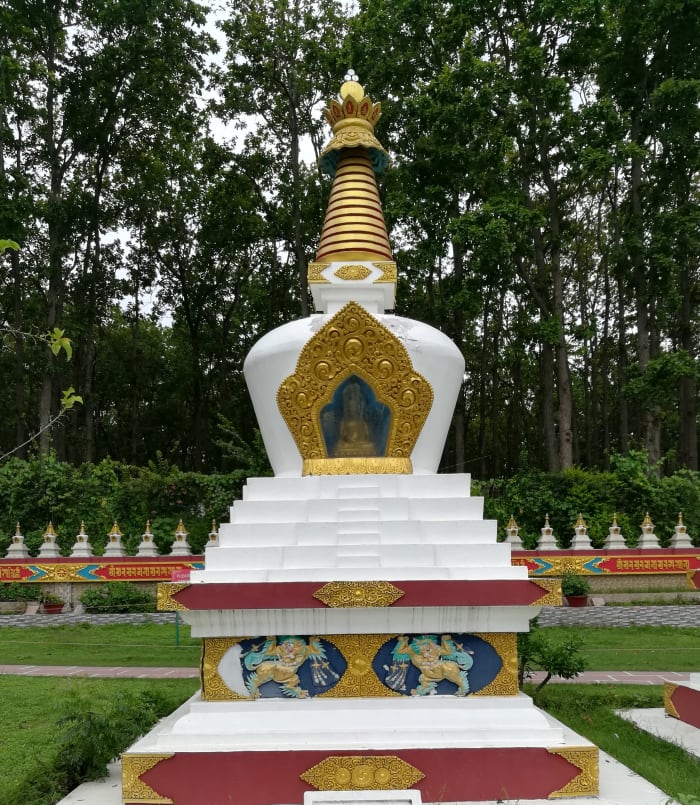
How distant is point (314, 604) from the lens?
4613 millimetres

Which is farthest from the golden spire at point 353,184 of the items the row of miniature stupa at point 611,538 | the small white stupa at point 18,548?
the small white stupa at point 18,548

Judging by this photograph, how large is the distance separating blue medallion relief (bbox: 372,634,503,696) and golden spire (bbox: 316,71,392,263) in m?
3.92

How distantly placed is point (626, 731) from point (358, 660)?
2756mm

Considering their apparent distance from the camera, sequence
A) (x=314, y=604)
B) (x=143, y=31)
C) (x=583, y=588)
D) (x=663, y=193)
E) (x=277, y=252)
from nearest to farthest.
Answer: (x=314, y=604), (x=583, y=588), (x=663, y=193), (x=143, y=31), (x=277, y=252)

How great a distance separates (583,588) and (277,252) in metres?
16.3

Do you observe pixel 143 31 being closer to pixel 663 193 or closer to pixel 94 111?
pixel 94 111

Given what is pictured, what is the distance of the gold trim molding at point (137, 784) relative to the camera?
4.22m

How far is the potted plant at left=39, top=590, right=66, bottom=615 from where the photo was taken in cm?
1411

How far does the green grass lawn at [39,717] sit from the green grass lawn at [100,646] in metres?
1.33

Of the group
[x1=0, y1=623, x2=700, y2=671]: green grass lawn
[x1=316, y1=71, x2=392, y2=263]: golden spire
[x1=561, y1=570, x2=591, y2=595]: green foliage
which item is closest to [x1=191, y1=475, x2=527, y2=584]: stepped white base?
[x1=316, y1=71, x2=392, y2=263]: golden spire

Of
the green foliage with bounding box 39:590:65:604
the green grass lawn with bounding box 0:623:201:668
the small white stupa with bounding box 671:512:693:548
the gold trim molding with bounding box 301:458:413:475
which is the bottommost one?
the green grass lawn with bounding box 0:623:201:668

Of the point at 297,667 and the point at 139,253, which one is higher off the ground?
the point at 139,253

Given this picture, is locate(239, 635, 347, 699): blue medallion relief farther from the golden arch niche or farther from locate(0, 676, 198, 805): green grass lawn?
the golden arch niche

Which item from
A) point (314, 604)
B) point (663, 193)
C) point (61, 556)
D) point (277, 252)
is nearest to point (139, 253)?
point (277, 252)
